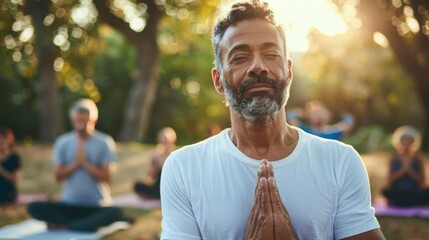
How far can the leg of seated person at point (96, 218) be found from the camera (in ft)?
23.4

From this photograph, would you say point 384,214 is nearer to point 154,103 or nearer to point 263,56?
point 263,56

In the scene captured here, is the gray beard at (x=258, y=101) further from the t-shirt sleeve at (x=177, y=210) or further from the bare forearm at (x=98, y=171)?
the bare forearm at (x=98, y=171)

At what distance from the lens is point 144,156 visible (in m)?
15.0

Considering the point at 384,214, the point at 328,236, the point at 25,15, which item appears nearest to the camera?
the point at 328,236

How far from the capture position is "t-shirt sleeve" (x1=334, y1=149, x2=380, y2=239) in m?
2.06

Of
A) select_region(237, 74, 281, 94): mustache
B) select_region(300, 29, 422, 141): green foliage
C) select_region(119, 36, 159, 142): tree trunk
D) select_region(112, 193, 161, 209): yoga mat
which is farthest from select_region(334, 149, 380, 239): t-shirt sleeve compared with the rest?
select_region(119, 36, 159, 142): tree trunk

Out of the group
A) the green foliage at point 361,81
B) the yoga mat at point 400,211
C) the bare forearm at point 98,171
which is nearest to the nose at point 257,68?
the bare forearm at point 98,171

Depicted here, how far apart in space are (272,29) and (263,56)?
0.12m

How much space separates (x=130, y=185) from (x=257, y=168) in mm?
10364

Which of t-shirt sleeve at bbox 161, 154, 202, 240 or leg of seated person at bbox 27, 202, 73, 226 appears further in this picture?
leg of seated person at bbox 27, 202, 73, 226

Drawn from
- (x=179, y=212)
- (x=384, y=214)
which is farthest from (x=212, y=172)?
(x=384, y=214)

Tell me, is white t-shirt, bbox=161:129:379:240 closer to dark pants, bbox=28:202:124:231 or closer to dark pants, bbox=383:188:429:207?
A: dark pants, bbox=28:202:124:231

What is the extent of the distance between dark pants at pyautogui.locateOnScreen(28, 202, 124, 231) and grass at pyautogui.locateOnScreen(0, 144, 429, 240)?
25 cm

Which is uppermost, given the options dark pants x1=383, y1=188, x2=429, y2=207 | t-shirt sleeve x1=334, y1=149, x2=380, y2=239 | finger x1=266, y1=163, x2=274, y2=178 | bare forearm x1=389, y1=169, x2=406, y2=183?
finger x1=266, y1=163, x2=274, y2=178
